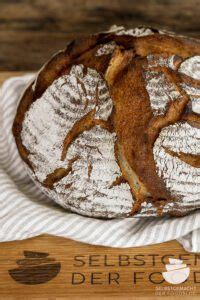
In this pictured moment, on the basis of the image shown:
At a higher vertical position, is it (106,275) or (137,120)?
(137,120)

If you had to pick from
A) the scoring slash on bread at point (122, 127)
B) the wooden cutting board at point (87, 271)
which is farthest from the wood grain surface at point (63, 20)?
the wooden cutting board at point (87, 271)

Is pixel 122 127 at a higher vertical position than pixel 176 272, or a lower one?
higher

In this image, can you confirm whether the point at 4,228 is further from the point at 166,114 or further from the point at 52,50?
the point at 52,50

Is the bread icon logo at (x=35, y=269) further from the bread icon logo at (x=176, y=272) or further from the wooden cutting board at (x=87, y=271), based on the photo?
the bread icon logo at (x=176, y=272)

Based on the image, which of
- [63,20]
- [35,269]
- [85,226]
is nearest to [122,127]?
[85,226]

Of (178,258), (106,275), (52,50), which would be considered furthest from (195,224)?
(52,50)

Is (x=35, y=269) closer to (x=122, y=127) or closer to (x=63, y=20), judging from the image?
(x=122, y=127)
